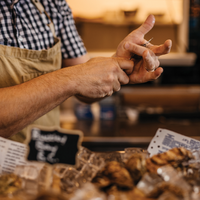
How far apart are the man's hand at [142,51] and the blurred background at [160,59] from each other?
1621mm

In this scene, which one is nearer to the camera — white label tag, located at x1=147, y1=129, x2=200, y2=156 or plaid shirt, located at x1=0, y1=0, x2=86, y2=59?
white label tag, located at x1=147, y1=129, x2=200, y2=156

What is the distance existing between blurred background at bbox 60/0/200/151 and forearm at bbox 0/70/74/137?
1730 mm

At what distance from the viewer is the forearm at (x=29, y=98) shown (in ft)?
2.74

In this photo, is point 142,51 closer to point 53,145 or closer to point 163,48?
point 163,48

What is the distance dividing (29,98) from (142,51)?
0.43 m

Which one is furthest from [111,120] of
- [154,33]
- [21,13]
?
[21,13]

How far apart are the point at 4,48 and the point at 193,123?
218 cm

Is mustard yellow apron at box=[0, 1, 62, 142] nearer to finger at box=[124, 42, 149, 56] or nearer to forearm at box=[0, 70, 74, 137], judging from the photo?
forearm at box=[0, 70, 74, 137]

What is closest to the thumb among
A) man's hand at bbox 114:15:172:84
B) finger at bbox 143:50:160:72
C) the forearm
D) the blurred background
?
man's hand at bbox 114:15:172:84

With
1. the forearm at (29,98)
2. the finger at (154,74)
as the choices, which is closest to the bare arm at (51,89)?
the forearm at (29,98)

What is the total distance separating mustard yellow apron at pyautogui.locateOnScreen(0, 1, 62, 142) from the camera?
1.06 metres

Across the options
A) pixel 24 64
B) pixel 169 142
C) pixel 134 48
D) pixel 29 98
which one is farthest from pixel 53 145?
pixel 24 64

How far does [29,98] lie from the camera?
84 centimetres

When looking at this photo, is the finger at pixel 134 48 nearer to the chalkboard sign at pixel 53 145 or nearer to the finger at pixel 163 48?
the finger at pixel 163 48
